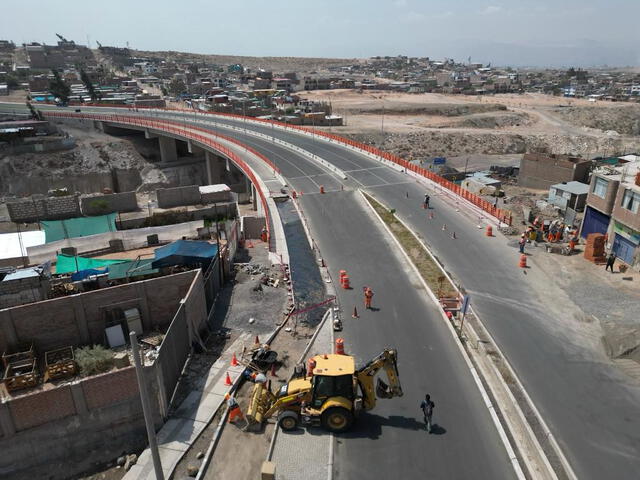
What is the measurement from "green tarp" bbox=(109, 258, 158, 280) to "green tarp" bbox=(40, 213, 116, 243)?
13.1 m

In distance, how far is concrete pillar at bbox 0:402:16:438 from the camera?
529 inches

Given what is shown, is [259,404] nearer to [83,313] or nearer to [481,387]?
[481,387]

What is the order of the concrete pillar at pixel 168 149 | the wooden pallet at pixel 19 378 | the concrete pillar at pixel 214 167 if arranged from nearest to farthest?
the wooden pallet at pixel 19 378 → the concrete pillar at pixel 214 167 → the concrete pillar at pixel 168 149

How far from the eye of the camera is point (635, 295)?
20250mm

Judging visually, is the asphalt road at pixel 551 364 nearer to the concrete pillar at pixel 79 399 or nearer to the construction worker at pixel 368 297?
the construction worker at pixel 368 297

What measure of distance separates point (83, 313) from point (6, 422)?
5206 mm

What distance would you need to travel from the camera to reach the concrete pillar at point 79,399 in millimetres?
14062

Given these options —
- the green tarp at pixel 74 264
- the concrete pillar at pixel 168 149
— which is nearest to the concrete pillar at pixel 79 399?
the green tarp at pixel 74 264

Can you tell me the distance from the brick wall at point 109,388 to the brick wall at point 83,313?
4.59m

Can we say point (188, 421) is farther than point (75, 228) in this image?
No

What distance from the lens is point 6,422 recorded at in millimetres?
13602

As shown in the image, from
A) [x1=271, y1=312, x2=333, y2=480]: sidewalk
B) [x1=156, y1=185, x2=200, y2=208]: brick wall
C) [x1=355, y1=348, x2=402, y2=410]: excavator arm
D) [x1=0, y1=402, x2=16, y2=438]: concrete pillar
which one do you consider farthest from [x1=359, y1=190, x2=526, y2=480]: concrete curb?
[x1=156, y1=185, x2=200, y2=208]: brick wall

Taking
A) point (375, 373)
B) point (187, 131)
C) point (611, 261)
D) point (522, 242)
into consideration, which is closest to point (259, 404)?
point (375, 373)

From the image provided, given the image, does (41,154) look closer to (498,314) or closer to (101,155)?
(101,155)
